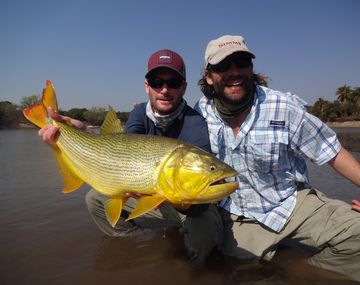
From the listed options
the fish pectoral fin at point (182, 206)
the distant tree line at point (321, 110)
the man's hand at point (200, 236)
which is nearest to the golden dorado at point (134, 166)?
the fish pectoral fin at point (182, 206)

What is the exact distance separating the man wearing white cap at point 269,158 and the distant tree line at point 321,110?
56671mm


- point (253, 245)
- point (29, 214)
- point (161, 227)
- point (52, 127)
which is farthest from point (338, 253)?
point (29, 214)

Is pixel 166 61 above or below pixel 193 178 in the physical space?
above

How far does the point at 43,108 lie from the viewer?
3.78 meters

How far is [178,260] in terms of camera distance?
3748 mm

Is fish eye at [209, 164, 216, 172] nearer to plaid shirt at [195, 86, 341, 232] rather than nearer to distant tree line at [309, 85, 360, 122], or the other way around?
plaid shirt at [195, 86, 341, 232]

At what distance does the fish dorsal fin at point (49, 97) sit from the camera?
3.79 m

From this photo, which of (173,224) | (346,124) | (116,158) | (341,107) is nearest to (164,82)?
(116,158)

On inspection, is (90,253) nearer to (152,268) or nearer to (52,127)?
(152,268)

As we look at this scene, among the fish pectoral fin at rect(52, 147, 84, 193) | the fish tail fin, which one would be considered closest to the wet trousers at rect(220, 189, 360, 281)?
the fish pectoral fin at rect(52, 147, 84, 193)

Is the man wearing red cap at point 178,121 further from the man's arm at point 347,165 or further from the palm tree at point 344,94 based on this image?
the palm tree at point 344,94

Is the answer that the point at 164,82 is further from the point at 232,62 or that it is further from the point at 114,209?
the point at 114,209

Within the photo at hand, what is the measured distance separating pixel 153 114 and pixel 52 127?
116cm

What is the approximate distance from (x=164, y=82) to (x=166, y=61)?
9.2 inches
